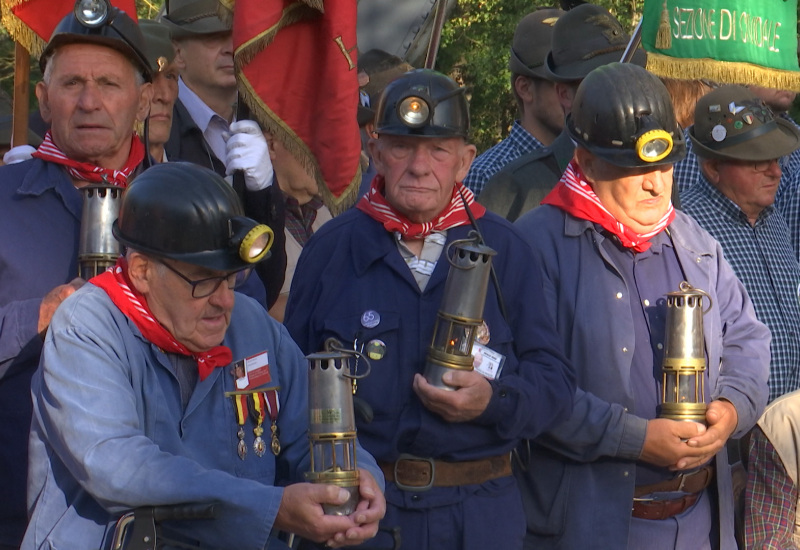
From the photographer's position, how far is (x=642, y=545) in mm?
4996

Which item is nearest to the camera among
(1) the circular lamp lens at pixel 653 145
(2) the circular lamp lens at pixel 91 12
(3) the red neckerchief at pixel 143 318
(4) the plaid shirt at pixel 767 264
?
(3) the red neckerchief at pixel 143 318

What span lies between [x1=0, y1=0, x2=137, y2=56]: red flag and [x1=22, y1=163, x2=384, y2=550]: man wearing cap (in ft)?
6.50

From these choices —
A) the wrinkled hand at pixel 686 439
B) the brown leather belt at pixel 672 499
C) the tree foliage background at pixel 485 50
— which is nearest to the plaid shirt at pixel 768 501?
the brown leather belt at pixel 672 499

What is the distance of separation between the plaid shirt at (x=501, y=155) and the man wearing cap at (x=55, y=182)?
215cm

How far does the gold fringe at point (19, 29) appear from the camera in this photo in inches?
216

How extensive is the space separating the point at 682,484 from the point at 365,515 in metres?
1.81

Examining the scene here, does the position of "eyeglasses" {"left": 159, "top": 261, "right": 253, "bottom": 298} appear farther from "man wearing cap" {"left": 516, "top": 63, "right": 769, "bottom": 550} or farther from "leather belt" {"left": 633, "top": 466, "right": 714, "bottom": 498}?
"leather belt" {"left": 633, "top": 466, "right": 714, "bottom": 498}

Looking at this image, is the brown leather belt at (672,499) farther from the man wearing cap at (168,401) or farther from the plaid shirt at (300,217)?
the plaid shirt at (300,217)

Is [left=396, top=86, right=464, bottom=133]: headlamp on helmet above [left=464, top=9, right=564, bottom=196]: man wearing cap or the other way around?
above

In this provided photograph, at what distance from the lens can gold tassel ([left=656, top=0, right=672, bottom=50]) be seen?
6.24 meters

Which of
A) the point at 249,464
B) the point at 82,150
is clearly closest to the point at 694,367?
the point at 249,464

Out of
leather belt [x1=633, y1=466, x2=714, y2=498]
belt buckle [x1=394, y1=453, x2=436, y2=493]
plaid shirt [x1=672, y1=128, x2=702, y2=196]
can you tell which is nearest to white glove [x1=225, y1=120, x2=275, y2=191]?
belt buckle [x1=394, y1=453, x2=436, y2=493]

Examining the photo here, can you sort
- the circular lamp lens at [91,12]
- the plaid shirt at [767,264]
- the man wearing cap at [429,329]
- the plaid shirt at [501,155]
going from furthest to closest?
the plaid shirt at [501,155] < the plaid shirt at [767,264] < the circular lamp lens at [91,12] < the man wearing cap at [429,329]

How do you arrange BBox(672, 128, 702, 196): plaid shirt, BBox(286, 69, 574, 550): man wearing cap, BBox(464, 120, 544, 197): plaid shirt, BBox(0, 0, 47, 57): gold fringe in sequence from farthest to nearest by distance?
BBox(672, 128, 702, 196): plaid shirt → BBox(464, 120, 544, 197): plaid shirt → BBox(0, 0, 47, 57): gold fringe → BBox(286, 69, 574, 550): man wearing cap
